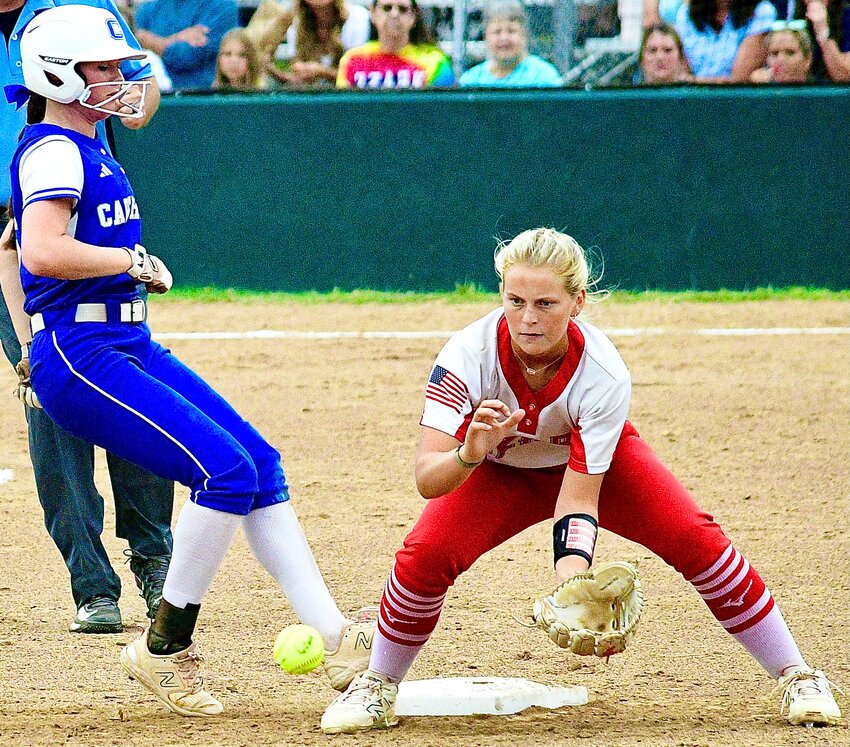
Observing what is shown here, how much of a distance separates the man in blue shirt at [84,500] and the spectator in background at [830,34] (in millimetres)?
7079

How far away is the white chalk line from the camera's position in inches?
362

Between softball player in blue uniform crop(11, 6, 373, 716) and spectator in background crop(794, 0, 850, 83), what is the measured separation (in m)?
7.66

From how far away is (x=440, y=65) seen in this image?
10531 mm

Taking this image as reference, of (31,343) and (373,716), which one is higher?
(31,343)

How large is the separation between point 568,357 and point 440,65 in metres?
7.46

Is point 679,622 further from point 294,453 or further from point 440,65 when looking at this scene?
point 440,65

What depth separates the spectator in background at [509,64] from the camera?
407 inches

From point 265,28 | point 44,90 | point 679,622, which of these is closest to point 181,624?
point 44,90

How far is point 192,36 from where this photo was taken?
1088 cm

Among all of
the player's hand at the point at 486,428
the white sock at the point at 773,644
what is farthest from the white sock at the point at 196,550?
the white sock at the point at 773,644

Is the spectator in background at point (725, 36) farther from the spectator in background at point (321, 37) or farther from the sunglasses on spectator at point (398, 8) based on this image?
the spectator in background at point (321, 37)

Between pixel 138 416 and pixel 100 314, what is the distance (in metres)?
0.31

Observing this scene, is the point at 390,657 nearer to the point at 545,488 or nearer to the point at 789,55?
the point at 545,488

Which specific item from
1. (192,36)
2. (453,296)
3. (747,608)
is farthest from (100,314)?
(192,36)
